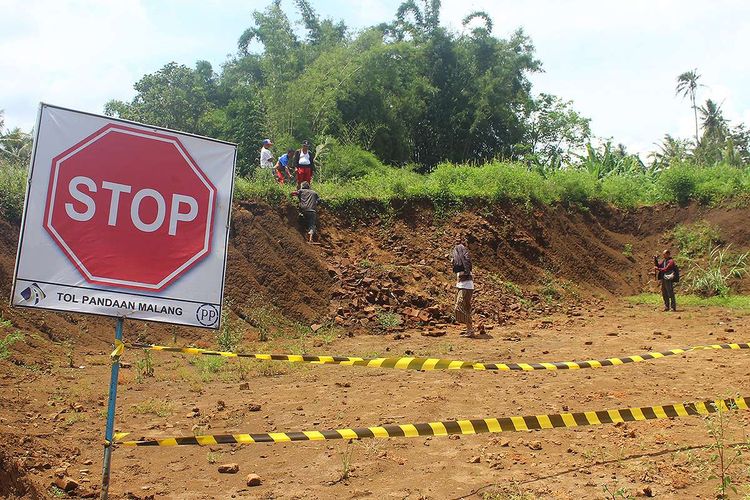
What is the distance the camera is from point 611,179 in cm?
2391

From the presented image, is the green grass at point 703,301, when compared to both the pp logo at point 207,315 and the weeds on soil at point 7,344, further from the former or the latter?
the pp logo at point 207,315

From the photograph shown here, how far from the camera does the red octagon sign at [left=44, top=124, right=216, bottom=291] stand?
432 cm

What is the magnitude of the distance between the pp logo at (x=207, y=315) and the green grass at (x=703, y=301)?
1475 cm

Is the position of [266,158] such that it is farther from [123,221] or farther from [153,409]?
[123,221]

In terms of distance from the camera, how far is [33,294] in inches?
164

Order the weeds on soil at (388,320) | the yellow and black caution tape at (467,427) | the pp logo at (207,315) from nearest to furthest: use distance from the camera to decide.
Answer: the pp logo at (207,315) < the yellow and black caution tape at (467,427) < the weeds on soil at (388,320)

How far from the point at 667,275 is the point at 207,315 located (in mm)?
13539

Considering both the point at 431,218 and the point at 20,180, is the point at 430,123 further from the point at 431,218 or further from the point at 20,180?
the point at 20,180

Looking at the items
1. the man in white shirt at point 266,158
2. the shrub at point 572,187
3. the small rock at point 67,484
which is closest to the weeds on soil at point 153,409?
the small rock at point 67,484

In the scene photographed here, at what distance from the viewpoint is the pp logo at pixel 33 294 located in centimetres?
413

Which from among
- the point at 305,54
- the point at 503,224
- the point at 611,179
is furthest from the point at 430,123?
the point at 503,224

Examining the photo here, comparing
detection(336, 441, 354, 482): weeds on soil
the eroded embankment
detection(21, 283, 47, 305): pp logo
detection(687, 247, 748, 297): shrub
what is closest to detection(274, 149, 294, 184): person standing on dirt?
the eroded embankment

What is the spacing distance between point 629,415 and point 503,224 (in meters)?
13.5

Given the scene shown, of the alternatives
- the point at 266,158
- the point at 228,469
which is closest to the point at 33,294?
the point at 228,469
